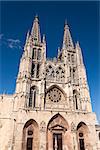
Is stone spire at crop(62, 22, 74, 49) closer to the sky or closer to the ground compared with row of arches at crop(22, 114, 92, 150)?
closer to the sky

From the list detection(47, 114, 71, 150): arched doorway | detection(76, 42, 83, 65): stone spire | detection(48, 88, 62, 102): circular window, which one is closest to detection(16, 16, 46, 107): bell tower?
detection(48, 88, 62, 102): circular window

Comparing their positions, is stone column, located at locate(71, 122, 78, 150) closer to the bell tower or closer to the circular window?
the circular window

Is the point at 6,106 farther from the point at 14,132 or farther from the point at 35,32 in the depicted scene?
the point at 35,32

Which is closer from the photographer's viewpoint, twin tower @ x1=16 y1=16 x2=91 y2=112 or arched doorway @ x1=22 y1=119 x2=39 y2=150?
arched doorway @ x1=22 y1=119 x2=39 y2=150

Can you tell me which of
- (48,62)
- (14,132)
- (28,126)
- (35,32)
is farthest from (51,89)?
(35,32)

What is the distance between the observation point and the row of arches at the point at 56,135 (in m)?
21.7

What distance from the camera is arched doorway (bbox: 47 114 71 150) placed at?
72.7 ft

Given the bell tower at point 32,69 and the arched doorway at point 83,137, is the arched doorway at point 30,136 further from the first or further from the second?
the arched doorway at point 83,137

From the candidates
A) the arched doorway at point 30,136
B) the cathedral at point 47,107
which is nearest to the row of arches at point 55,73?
the cathedral at point 47,107

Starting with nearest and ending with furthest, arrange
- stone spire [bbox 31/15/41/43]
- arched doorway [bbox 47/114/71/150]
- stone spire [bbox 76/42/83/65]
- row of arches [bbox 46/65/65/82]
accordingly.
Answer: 1. arched doorway [bbox 47/114/71/150]
2. row of arches [bbox 46/65/65/82]
3. stone spire [bbox 76/42/83/65]
4. stone spire [bbox 31/15/41/43]

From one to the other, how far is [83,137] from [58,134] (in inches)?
139

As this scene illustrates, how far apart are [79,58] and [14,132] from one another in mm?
16404

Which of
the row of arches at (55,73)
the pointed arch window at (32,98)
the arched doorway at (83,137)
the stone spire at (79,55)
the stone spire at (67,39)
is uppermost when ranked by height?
the stone spire at (67,39)

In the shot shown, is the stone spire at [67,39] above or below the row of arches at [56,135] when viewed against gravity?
above
